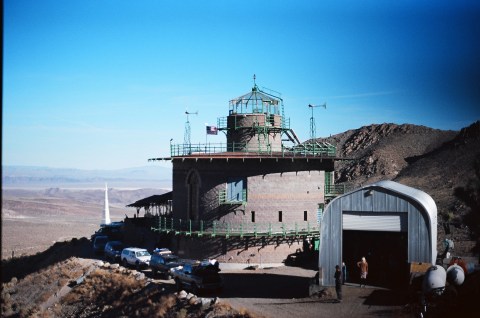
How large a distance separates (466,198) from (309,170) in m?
13.0

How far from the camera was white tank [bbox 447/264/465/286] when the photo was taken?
21.8 meters

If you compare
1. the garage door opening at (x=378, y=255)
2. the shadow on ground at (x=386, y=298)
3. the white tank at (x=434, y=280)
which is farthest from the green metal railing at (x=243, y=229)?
the white tank at (x=434, y=280)

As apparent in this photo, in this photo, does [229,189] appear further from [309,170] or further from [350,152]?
[350,152]

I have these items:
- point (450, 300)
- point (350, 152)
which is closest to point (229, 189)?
point (450, 300)

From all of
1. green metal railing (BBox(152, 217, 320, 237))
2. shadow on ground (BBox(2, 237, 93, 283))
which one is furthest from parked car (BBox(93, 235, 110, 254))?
green metal railing (BBox(152, 217, 320, 237))

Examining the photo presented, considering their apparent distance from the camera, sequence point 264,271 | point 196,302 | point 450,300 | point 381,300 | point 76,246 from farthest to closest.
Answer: point 76,246
point 264,271
point 196,302
point 381,300
point 450,300

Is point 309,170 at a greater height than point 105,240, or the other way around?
point 309,170

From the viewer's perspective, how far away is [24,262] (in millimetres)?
50969

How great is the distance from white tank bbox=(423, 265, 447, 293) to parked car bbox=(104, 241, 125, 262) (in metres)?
24.9

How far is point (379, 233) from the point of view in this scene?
86.4 feet

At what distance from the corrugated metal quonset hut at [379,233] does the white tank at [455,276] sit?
1.44m

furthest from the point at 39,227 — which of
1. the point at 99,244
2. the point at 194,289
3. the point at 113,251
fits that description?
the point at 194,289

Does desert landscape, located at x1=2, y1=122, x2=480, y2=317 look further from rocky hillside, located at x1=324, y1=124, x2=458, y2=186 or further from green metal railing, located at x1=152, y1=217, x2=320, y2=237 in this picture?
green metal railing, located at x1=152, y1=217, x2=320, y2=237

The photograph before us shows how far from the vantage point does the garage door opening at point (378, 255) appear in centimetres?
2569
